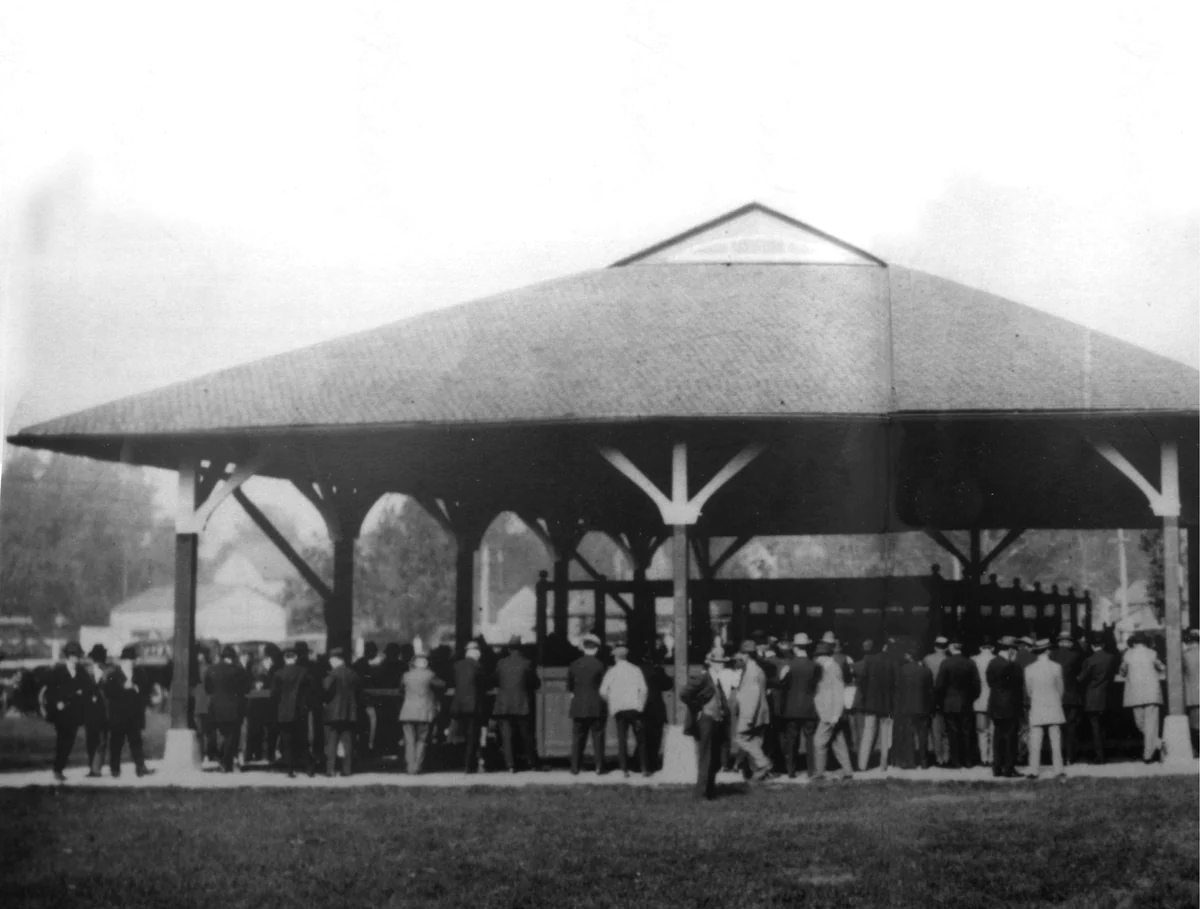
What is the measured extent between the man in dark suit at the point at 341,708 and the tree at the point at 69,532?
10.3 feet

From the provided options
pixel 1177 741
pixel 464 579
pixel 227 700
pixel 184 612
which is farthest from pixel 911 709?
pixel 464 579

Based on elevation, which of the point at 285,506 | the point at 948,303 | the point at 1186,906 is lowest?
the point at 1186,906

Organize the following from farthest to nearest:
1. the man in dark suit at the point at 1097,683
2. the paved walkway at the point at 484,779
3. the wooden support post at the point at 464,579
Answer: the wooden support post at the point at 464,579
the man in dark suit at the point at 1097,683
the paved walkway at the point at 484,779

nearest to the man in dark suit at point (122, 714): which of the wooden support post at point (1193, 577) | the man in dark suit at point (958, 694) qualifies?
the man in dark suit at point (958, 694)

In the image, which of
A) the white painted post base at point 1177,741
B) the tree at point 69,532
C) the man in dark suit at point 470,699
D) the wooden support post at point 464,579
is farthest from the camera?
the wooden support post at point 464,579

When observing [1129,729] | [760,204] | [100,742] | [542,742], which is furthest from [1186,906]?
[760,204]

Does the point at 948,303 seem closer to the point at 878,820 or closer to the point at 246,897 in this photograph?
the point at 878,820

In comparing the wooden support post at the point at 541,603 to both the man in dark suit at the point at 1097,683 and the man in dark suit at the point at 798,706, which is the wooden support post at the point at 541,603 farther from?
the man in dark suit at the point at 1097,683

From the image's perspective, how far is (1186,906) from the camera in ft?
32.7

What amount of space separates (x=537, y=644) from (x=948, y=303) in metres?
6.31

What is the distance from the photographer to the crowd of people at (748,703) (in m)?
14.9

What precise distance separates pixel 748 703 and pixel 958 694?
215cm

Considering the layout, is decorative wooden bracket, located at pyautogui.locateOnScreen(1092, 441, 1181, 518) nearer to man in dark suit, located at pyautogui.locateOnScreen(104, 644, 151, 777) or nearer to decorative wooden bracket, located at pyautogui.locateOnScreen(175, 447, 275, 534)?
decorative wooden bracket, located at pyautogui.locateOnScreen(175, 447, 275, 534)

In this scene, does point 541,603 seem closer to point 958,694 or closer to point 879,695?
point 879,695
